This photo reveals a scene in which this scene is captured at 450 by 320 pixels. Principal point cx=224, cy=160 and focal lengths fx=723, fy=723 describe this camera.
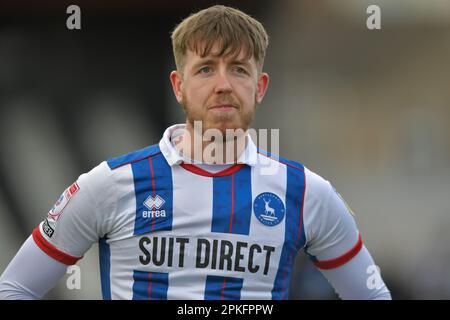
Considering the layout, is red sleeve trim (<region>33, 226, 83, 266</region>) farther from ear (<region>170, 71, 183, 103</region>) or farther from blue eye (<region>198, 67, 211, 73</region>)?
blue eye (<region>198, 67, 211, 73</region>)

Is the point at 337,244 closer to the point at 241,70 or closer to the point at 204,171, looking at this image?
the point at 204,171

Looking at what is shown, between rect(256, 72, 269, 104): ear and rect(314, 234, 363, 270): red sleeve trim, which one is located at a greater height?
rect(256, 72, 269, 104): ear

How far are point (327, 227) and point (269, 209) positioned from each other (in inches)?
11.8

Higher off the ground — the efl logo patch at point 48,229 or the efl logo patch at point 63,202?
the efl logo patch at point 63,202

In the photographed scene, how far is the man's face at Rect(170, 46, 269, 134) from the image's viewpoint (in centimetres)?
300

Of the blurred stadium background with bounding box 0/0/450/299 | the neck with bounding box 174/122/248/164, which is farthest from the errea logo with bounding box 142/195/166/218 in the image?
the blurred stadium background with bounding box 0/0/450/299

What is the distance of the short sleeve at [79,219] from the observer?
3.03m

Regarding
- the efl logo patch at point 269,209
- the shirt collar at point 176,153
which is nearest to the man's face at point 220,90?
the shirt collar at point 176,153

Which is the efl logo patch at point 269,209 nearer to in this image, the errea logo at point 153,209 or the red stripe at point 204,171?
the red stripe at point 204,171

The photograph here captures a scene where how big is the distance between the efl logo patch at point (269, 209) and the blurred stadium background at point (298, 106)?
359 centimetres

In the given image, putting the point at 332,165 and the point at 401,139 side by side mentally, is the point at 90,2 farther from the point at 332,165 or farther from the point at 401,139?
the point at 401,139

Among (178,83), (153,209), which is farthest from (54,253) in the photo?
(178,83)

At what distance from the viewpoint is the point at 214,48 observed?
3068 millimetres

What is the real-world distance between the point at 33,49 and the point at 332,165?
3.17m
